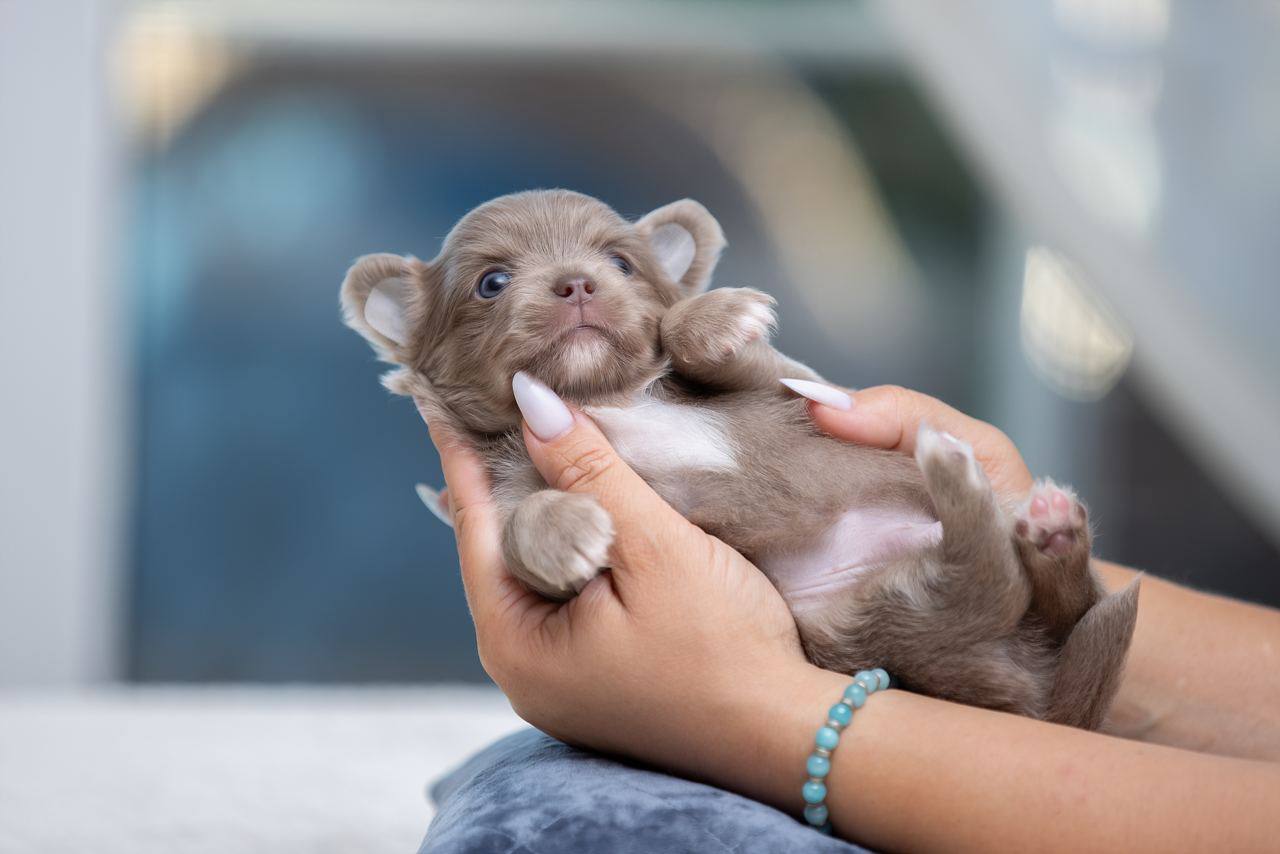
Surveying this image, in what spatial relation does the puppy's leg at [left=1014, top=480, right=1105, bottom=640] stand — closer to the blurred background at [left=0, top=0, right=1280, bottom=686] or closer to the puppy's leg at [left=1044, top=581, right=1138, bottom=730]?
the puppy's leg at [left=1044, top=581, right=1138, bottom=730]

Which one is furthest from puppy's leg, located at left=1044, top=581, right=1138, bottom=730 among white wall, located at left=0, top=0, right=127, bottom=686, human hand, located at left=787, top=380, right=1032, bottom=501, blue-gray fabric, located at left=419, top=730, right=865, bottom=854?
white wall, located at left=0, top=0, right=127, bottom=686

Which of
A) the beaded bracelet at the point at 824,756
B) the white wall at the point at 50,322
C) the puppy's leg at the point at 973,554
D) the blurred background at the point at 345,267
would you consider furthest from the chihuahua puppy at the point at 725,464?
the white wall at the point at 50,322

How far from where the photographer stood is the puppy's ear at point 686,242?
2.45m

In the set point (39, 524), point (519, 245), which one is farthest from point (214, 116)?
point (519, 245)

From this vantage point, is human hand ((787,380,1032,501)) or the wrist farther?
human hand ((787,380,1032,501))

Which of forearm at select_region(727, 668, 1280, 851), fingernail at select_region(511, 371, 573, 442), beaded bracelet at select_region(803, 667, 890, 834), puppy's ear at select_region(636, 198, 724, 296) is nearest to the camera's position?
forearm at select_region(727, 668, 1280, 851)

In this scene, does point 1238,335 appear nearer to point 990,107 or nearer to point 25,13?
point 990,107

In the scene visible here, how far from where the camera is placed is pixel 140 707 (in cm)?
404

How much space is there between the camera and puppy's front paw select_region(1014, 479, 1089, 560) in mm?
1919

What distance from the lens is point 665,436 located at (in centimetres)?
215

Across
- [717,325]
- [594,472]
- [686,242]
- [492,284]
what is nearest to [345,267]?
[686,242]

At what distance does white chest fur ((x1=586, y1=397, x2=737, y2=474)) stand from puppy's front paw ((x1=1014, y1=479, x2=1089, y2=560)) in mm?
519

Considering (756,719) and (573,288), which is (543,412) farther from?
(756,719)

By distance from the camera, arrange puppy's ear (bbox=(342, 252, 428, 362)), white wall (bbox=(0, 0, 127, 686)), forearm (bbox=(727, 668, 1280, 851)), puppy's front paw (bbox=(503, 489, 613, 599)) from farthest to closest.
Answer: white wall (bbox=(0, 0, 127, 686)) < puppy's ear (bbox=(342, 252, 428, 362)) < puppy's front paw (bbox=(503, 489, 613, 599)) < forearm (bbox=(727, 668, 1280, 851))
